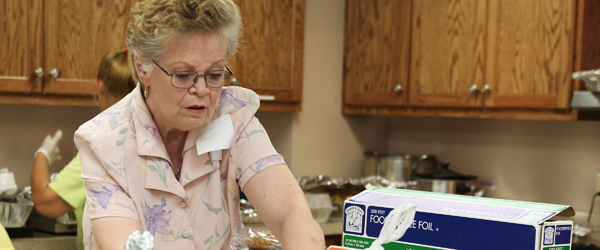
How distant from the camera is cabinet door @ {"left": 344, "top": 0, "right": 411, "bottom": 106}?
3035 mm

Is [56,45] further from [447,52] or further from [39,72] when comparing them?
[447,52]

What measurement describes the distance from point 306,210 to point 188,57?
1.12 feet

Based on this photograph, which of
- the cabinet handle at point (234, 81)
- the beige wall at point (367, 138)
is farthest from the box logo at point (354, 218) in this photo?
the beige wall at point (367, 138)

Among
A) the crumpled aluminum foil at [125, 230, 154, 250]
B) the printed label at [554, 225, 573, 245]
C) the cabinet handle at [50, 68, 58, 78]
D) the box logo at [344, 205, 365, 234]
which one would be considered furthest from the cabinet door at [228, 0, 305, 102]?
the crumpled aluminum foil at [125, 230, 154, 250]

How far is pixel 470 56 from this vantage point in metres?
2.69

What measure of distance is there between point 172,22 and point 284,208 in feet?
1.25

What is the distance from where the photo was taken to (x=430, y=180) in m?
2.93

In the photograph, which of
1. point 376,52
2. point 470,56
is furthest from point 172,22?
point 376,52

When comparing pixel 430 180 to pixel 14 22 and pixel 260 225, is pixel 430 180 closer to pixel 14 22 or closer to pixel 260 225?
pixel 260 225

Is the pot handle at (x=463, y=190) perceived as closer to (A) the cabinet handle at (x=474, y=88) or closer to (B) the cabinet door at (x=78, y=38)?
(A) the cabinet handle at (x=474, y=88)

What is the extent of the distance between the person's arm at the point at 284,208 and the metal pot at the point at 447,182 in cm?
190

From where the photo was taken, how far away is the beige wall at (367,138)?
2744mm

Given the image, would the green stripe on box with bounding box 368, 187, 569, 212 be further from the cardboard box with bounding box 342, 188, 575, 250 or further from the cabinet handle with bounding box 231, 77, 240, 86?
the cabinet handle with bounding box 231, 77, 240, 86

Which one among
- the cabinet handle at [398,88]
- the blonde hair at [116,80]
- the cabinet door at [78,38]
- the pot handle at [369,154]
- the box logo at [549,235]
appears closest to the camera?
the box logo at [549,235]
